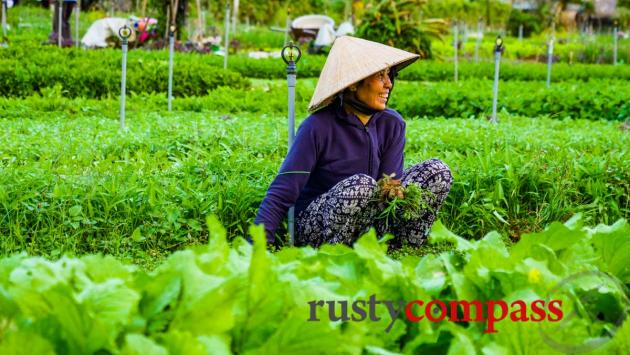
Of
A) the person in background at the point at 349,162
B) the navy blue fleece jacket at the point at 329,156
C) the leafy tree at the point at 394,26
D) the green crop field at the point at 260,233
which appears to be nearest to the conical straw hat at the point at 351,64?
the person in background at the point at 349,162

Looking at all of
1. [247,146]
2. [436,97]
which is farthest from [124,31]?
[436,97]

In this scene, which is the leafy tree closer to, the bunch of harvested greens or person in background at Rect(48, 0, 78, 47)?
person in background at Rect(48, 0, 78, 47)

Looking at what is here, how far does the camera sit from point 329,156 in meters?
4.05

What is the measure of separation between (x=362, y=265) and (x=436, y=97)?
8293 mm

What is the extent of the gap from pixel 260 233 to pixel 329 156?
2646mm

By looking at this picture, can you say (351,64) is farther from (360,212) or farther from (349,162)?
(360,212)

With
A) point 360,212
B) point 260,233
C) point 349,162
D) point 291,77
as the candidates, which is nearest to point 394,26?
point 291,77

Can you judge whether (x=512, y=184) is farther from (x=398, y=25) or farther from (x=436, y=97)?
(x=398, y=25)

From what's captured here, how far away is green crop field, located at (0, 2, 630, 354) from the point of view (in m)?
1.38

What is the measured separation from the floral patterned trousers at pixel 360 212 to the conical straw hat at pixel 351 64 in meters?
0.36

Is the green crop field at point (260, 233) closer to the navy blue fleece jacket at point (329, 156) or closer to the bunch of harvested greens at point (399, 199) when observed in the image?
the bunch of harvested greens at point (399, 199)

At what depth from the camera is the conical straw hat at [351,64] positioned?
3.88 m

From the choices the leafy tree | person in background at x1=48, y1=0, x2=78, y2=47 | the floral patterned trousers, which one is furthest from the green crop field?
person in background at x1=48, y1=0, x2=78, y2=47

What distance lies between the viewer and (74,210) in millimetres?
4332
